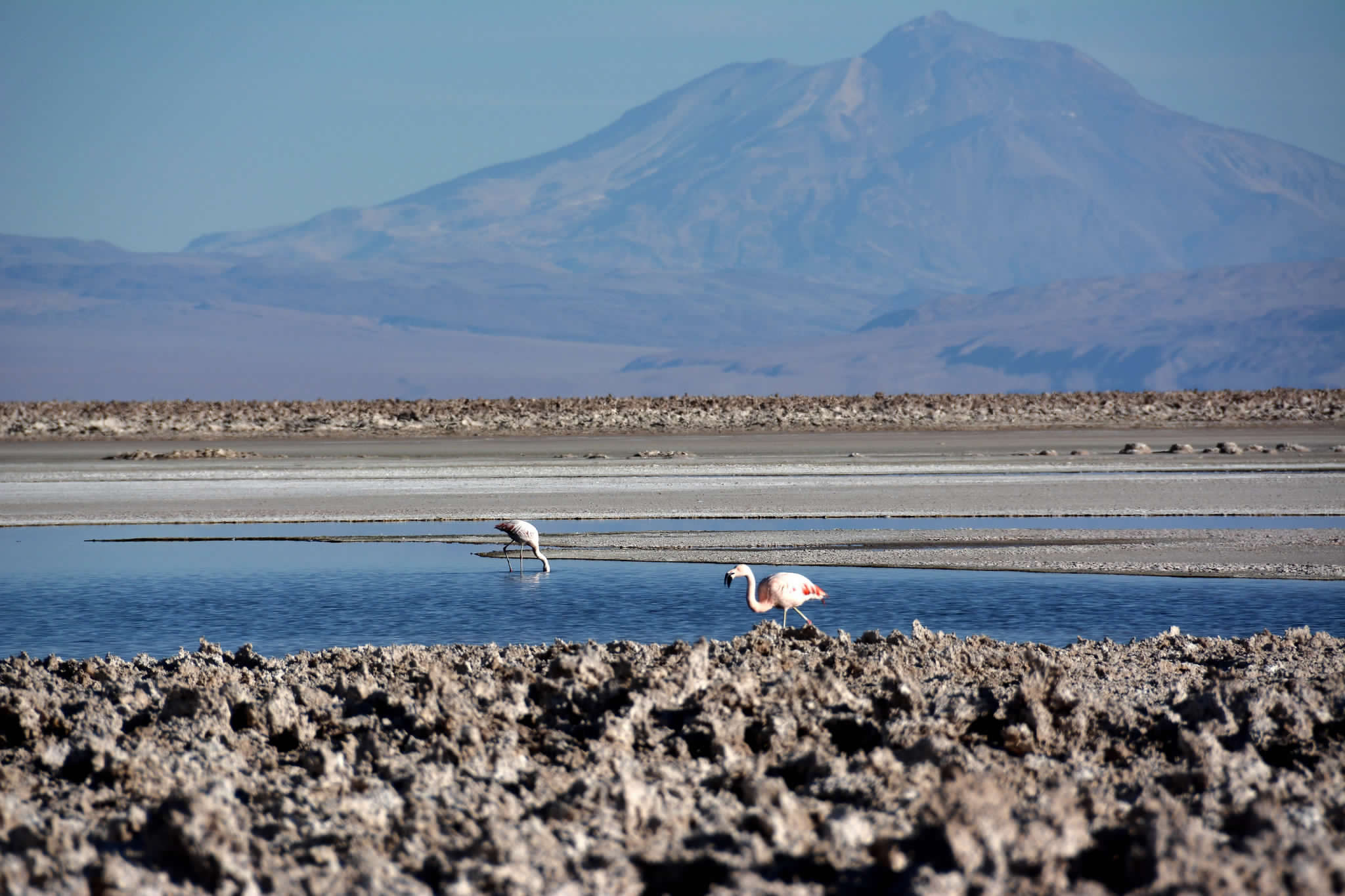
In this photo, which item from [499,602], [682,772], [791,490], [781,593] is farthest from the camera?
[791,490]

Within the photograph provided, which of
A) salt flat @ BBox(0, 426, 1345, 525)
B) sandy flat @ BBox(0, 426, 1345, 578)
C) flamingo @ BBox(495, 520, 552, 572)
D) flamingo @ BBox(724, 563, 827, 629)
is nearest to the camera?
flamingo @ BBox(724, 563, 827, 629)

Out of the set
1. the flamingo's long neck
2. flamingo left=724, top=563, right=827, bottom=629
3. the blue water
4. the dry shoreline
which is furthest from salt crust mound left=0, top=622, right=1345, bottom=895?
the blue water

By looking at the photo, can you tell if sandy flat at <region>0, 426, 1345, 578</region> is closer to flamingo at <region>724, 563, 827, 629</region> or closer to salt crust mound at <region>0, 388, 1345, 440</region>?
flamingo at <region>724, 563, 827, 629</region>

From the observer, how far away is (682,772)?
5934mm

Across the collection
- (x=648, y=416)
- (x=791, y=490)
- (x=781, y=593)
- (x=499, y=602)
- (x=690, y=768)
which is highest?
(x=648, y=416)

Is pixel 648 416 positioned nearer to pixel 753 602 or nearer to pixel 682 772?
pixel 753 602

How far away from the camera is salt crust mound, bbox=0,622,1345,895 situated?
453 cm

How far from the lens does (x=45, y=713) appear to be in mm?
7180

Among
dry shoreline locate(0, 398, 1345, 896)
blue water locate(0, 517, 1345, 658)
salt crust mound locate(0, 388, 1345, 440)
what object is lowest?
blue water locate(0, 517, 1345, 658)

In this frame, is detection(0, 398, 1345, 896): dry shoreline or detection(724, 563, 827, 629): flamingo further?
detection(724, 563, 827, 629): flamingo

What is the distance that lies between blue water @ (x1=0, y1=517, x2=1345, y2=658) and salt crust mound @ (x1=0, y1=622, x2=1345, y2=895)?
2010mm

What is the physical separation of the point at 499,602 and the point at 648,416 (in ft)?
116

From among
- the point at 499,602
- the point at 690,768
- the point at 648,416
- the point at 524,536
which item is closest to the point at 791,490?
the point at 524,536

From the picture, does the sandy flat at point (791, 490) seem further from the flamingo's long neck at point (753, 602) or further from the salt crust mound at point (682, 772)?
the salt crust mound at point (682, 772)
